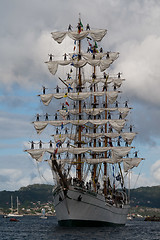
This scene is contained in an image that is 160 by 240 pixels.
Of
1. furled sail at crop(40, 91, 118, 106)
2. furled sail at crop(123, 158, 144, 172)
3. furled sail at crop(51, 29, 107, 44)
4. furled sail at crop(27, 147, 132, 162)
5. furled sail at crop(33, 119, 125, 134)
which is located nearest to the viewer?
→ furled sail at crop(27, 147, 132, 162)

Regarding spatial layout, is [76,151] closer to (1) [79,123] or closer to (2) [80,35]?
(1) [79,123]

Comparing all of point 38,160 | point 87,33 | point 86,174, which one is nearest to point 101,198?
point 86,174

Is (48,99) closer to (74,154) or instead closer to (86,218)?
(74,154)

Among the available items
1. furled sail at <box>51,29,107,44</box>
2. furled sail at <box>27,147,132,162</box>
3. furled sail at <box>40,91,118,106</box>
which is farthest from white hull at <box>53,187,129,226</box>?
furled sail at <box>51,29,107,44</box>

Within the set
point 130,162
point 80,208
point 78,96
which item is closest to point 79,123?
point 78,96

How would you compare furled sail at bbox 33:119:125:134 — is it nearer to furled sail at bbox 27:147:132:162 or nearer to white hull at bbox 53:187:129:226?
furled sail at bbox 27:147:132:162

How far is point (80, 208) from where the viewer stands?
7125 cm

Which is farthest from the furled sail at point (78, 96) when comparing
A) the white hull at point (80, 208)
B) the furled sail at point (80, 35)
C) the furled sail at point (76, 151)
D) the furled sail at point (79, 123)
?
the white hull at point (80, 208)

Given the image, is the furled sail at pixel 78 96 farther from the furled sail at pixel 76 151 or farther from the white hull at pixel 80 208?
the white hull at pixel 80 208

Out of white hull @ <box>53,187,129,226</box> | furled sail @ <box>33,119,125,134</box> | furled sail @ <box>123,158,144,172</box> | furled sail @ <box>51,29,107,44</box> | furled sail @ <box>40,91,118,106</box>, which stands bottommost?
white hull @ <box>53,187,129,226</box>

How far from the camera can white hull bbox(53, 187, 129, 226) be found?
70.4 m

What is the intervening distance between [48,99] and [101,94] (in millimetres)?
10561

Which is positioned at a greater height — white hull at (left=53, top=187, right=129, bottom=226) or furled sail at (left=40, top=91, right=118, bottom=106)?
furled sail at (left=40, top=91, right=118, bottom=106)

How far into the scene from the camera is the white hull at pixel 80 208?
70.4 meters
